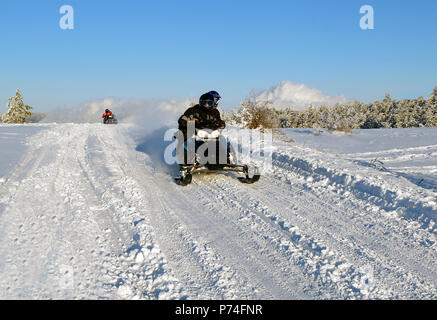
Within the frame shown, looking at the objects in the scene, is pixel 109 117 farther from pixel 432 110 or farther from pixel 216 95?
pixel 432 110

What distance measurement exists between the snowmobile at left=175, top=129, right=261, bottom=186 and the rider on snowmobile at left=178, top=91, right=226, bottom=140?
42 centimetres

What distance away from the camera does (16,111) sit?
142 ft

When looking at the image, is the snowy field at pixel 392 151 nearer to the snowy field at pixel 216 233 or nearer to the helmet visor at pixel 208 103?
the snowy field at pixel 216 233

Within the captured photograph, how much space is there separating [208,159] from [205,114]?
64.0 inches

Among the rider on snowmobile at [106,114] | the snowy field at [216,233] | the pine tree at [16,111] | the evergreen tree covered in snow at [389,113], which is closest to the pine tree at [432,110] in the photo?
the evergreen tree covered in snow at [389,113]

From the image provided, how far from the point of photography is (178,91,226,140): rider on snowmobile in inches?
323

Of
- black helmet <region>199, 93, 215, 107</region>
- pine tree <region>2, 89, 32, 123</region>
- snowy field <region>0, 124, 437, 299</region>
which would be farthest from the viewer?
pine tree <region>2, 89, 32, 123</region>

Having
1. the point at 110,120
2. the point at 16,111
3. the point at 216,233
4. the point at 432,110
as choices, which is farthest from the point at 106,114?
the point at 216,233

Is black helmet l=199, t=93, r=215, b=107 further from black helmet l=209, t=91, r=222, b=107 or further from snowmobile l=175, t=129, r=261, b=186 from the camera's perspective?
snowmobile l=175, t=129, r=261, b=186

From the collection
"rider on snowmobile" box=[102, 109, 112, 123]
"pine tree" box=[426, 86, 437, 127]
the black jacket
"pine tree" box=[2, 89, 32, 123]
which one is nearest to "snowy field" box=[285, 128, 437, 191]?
the black jacket

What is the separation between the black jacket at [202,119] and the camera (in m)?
8.16

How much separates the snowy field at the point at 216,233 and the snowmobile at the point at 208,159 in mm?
274
